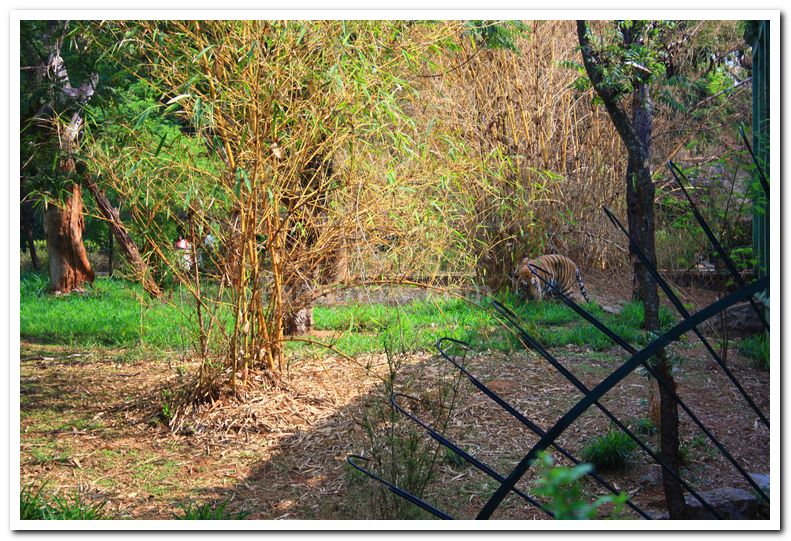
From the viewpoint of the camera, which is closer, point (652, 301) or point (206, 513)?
point (206, 513)

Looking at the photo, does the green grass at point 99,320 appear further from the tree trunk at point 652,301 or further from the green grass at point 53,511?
the tree trunk at point 652,301

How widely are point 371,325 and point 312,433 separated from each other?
2558 millimetres

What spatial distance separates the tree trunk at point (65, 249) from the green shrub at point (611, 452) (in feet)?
25.1

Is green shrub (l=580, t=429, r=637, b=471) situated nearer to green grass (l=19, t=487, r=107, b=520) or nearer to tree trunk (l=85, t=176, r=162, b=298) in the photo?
green grass (l=19, t=487, r=107, b=520)

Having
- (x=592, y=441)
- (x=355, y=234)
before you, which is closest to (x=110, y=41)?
(x=355, y=234)

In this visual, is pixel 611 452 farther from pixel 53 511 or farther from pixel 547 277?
pixel 547 277

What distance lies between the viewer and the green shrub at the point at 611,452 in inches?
143

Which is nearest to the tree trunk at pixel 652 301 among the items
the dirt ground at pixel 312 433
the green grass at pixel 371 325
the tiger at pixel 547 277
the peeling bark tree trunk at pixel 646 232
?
the peeling bark tree trunk at pixel 646 232

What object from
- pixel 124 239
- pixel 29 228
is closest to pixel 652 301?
pixel 124 239

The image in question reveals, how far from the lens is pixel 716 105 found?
10.1m

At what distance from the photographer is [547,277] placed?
7719mm
